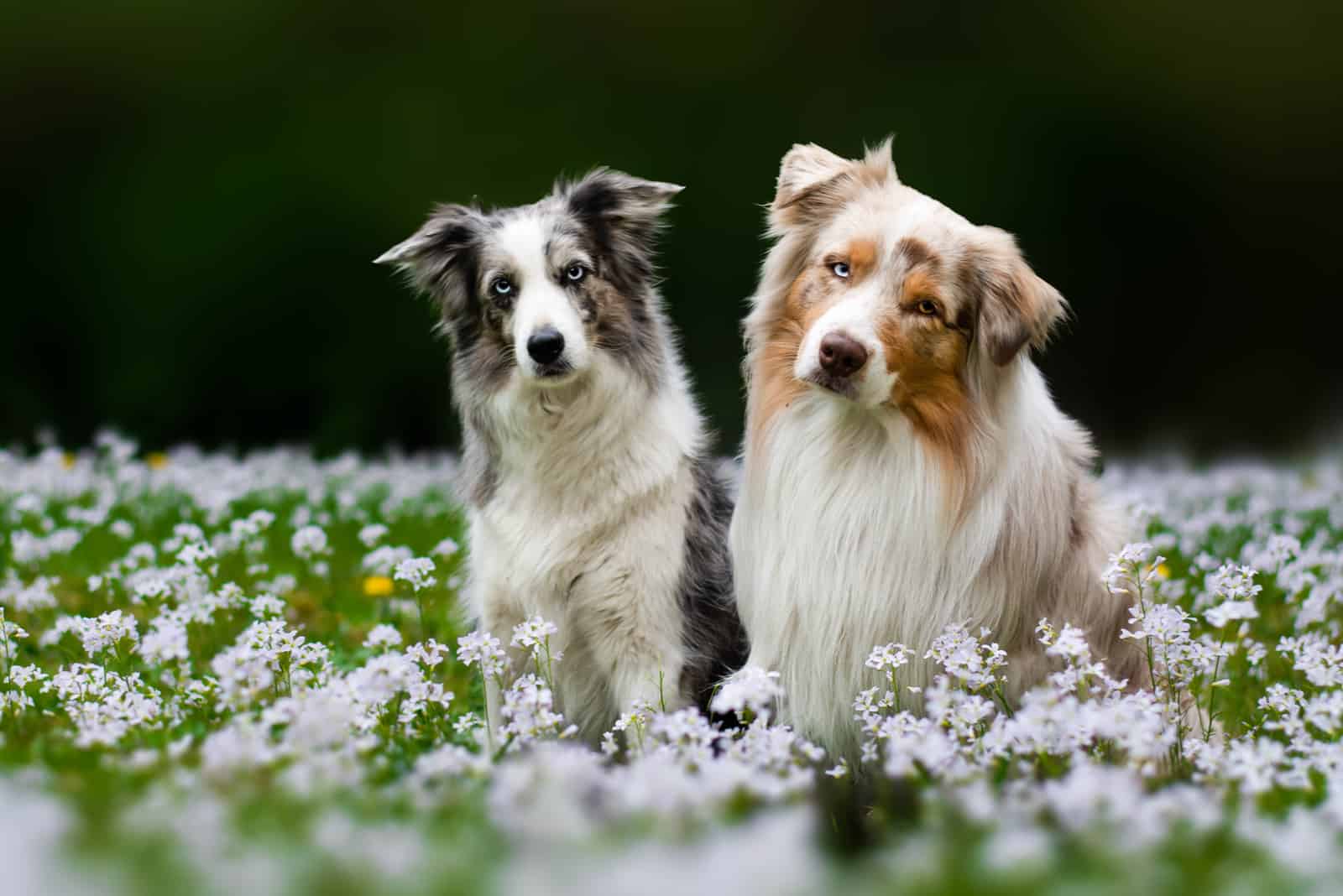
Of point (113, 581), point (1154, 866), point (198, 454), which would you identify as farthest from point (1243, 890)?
point (198, 454)

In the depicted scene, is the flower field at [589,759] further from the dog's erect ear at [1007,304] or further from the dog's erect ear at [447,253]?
the dog's erect ear at [447,253]

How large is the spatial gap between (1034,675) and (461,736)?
167 centimetres

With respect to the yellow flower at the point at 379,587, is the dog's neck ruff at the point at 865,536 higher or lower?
higher

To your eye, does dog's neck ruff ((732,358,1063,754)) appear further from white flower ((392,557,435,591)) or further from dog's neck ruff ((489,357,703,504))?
white flower ((392,557,435,591))

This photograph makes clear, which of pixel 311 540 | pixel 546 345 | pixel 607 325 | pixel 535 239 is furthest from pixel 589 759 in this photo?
pixel 311 540

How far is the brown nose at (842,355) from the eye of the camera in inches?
147

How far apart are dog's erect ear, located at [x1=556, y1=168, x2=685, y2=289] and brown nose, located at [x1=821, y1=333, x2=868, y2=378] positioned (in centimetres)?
99

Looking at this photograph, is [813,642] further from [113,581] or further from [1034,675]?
[113,581]

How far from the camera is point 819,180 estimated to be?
423 centimetres

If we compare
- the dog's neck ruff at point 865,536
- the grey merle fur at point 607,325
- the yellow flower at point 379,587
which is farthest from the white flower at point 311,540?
the dog's neck ruff at point 865,536

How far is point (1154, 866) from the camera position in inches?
83.7

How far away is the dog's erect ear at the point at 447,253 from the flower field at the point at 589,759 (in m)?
1.02

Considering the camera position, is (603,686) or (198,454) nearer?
(603,686)

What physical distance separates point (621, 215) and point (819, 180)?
2.38 ft
